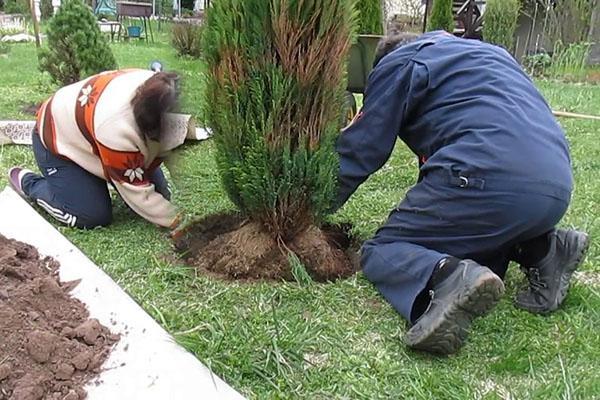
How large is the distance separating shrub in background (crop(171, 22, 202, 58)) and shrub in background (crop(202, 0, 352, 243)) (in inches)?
5.1

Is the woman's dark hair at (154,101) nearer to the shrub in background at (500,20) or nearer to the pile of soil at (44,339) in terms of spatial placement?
the pile of soil at (44,339)

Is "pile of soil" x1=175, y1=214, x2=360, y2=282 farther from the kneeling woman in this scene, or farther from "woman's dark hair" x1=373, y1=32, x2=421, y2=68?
"woman's dark hair" x1=373, y1=32, x2=421, y2=68

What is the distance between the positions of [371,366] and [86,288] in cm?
95

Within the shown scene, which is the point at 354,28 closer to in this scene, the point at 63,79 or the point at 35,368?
the point at 35,368

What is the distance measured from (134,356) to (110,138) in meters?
1.31

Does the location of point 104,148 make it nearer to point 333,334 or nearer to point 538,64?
point 333,334

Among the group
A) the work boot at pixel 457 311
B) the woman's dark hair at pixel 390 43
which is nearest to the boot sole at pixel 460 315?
the work boot at pixel 457 311

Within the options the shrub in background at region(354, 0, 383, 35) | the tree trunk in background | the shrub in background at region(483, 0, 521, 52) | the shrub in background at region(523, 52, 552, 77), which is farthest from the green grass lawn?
the tree trunk in background

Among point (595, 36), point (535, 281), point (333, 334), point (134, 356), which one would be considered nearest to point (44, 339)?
point (134, 356)

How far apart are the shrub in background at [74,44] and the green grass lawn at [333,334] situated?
326 cm

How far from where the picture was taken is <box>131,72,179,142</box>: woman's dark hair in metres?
2.71

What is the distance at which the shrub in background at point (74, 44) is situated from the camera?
588cm

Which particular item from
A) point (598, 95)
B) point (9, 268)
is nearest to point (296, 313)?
point (9, 268)

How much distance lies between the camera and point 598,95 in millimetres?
8219
